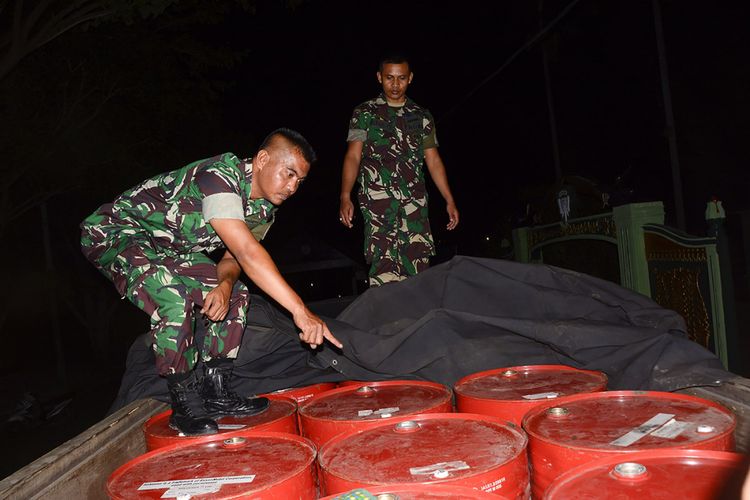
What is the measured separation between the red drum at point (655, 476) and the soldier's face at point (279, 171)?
68.5 inches

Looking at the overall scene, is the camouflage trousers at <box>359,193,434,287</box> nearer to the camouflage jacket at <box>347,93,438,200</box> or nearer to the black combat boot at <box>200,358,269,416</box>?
the camouflage jacket at <box>347,93,438,200</box>

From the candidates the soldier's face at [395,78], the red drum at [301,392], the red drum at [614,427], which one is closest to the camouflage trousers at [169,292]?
the red drum at [301,392]

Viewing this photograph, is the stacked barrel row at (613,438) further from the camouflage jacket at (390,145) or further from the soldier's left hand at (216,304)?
the camouflage jacket at (390,145)

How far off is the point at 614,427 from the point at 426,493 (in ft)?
2.33

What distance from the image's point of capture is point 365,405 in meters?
2.51

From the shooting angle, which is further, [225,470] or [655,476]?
[225,470]

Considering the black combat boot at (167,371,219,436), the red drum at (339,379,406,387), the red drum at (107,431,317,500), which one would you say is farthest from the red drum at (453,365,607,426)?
the black combat boot at (167,371,219,436)

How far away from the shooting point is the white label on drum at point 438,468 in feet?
5.46

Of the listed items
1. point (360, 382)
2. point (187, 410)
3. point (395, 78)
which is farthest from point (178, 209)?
point (395, 78)

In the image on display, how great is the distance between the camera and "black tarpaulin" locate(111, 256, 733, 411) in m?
2.64

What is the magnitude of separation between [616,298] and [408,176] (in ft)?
7.09

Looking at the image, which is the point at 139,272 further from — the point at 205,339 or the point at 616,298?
the point at 616,298

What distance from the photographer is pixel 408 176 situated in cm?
483

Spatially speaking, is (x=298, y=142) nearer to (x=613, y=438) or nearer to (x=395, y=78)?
(x=613, y=438)
